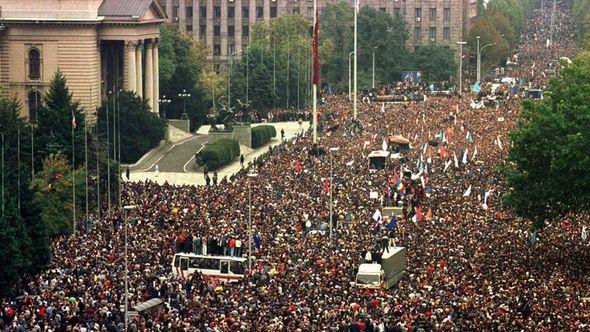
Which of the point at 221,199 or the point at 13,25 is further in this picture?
the point at 13,25

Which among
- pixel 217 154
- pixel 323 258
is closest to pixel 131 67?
pixel 217 154

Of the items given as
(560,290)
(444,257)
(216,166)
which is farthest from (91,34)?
(560,290)

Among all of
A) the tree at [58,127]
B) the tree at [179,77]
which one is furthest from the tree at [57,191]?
the tree at [179,77]

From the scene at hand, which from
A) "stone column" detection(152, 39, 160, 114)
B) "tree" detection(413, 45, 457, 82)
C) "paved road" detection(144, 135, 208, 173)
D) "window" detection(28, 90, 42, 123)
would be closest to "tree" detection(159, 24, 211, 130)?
"stone column" detection(152, 39, 160, 114)

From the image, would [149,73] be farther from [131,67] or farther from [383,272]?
[383,272]

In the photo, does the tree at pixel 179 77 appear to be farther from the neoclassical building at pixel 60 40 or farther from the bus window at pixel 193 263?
the bus window at pixel 193 263

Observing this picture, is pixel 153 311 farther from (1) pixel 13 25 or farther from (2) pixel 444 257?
(1) pixel 13 25

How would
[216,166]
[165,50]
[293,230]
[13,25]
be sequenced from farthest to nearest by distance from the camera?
[165,50] → [13,25] → [216,166] → [293,230]
